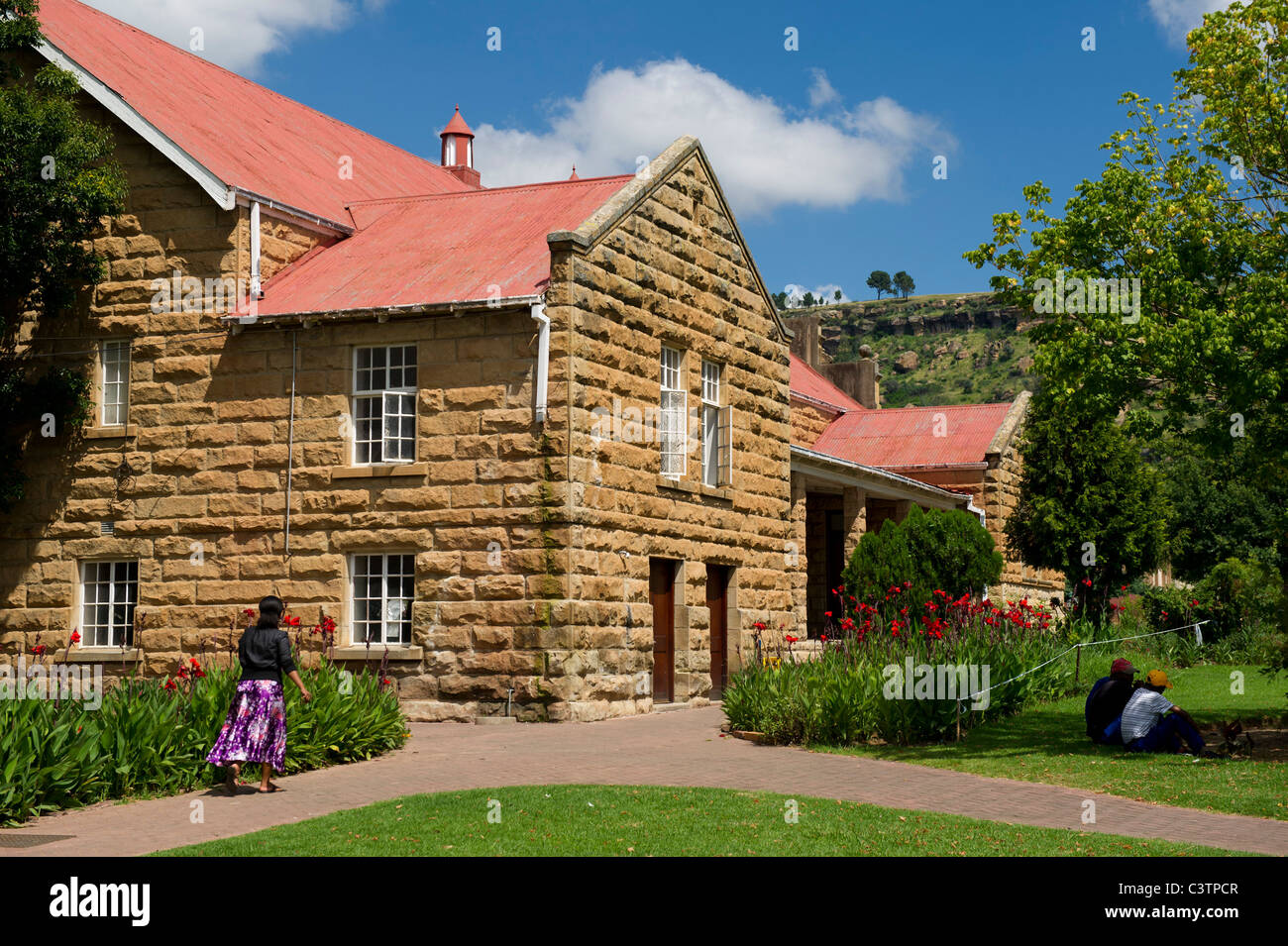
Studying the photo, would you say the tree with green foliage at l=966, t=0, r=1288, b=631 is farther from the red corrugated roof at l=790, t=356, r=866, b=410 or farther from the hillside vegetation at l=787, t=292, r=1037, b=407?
the hillside vegetation at l=787, t=292, r=1037, b=407

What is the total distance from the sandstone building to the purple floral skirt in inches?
197

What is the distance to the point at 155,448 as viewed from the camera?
19578mm

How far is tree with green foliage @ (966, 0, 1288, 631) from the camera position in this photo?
45.9 ft

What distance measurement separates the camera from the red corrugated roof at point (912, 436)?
3453cm

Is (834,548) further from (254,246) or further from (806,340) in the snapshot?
(254,246)

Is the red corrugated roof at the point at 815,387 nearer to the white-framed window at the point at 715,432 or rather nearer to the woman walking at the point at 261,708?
the white-framed window at the point at 715,432

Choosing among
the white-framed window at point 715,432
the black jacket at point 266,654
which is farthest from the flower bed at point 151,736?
the white-framed window at point 715,432

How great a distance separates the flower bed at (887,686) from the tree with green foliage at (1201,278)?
3.48 metres

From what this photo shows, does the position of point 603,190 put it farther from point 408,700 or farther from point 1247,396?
point 1247,396

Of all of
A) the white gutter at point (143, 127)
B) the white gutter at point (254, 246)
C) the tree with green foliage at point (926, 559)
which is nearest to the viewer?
the white gutter at point (143, 127)

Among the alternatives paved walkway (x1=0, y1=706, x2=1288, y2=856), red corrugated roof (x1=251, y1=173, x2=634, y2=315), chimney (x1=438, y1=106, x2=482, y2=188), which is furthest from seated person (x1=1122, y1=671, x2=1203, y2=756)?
chimney (x1=438, y1=106, x2=482, y2=188)

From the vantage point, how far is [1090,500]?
30297 mm

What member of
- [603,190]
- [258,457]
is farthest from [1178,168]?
[258,457]

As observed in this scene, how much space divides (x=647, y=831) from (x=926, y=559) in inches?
625
